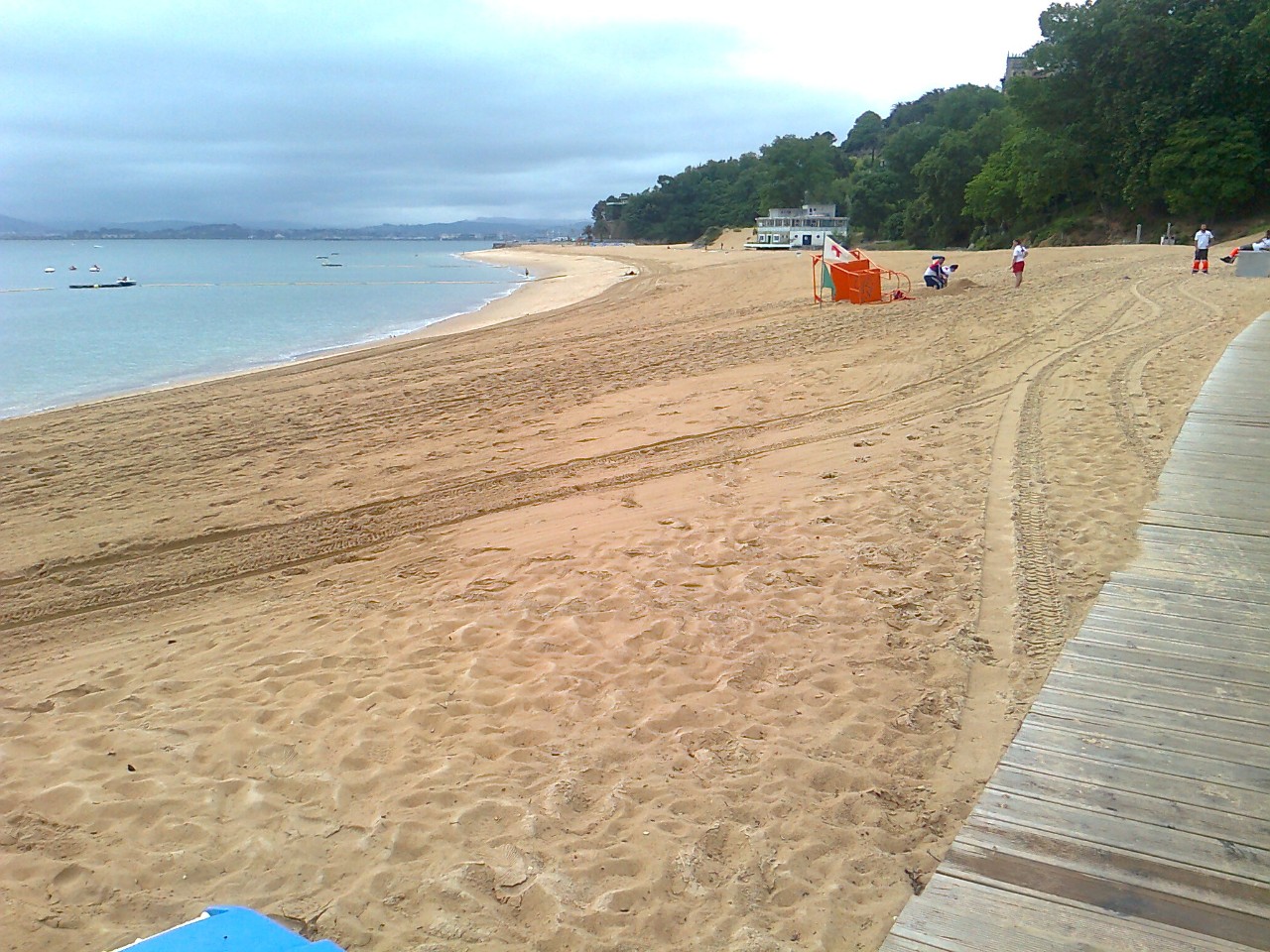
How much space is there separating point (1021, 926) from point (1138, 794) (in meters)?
0.79

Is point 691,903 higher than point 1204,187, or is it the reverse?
point 1204,187

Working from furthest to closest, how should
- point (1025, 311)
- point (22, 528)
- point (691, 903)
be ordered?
point (1025, 311), point (22, 528), point (691, 903)

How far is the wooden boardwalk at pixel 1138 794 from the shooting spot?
83.6 inches

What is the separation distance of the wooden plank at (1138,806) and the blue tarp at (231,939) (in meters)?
2.13

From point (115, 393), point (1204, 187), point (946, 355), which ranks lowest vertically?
point (115, 393)

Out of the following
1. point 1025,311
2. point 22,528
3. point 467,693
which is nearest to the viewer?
point 467,693

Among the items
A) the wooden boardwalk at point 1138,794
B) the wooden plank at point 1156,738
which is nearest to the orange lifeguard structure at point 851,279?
the wooden boardwalk at point 1138,794

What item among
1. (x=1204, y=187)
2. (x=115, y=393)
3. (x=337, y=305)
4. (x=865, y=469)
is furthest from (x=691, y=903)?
(x=1204, y=187)

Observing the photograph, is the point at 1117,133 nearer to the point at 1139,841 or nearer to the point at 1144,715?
the point at 1144,715

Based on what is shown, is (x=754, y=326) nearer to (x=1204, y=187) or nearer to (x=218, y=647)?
(x=218, y=647)

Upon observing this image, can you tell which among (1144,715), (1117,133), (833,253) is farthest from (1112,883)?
(1117,133)

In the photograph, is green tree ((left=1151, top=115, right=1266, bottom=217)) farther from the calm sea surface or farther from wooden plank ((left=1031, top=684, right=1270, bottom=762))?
wooden plank ((left=1031, top=684, right=1270, bottom=762))

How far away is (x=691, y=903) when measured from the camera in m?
2.62

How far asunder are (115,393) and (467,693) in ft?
47.5
